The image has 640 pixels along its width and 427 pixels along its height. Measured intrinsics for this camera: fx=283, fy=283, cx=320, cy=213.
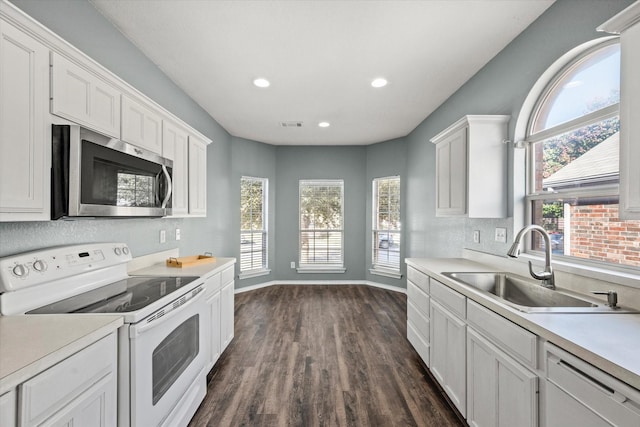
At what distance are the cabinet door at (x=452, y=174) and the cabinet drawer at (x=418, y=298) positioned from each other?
0.77m

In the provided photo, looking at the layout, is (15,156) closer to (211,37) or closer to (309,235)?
(211,37)

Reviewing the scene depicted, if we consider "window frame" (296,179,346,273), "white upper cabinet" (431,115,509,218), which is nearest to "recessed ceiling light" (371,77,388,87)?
"white upper cabinet" (431,115,509,218)

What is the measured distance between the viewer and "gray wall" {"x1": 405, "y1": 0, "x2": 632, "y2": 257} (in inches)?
67.8

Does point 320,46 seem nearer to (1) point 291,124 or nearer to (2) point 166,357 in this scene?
(1) point 291,124

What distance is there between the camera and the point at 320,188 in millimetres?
5488

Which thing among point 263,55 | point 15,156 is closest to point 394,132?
point 263,55

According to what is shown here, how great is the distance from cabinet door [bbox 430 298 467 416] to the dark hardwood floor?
19cm

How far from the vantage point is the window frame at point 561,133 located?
1.57 meters

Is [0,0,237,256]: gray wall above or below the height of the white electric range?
above

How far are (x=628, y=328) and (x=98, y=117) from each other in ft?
8.90

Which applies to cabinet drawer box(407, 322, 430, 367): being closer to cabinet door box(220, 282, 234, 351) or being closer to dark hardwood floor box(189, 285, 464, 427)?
dark hardwood floor box(189, 285, 464, 427)

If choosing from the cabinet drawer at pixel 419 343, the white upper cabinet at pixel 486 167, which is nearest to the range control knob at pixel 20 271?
the cabinet drawer at pixel 419 343

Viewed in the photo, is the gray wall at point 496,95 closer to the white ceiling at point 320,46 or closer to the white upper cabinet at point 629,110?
the white ceiling at point 320,46

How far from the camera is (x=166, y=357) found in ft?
5.21
